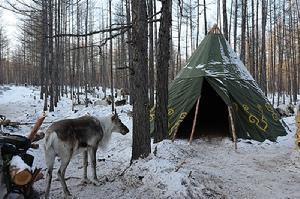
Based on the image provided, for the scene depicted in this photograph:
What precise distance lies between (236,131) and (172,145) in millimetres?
2967

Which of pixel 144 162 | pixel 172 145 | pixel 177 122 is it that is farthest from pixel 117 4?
pixel 144 162

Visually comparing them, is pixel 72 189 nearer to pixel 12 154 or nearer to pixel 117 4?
pixel 12 154

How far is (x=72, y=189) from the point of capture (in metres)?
5.98

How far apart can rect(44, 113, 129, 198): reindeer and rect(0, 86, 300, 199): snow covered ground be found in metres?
0.52

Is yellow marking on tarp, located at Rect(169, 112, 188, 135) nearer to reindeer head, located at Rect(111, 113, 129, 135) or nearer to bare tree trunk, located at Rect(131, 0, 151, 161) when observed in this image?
reindeer head, located at Rect(111, 113, 129, 135)

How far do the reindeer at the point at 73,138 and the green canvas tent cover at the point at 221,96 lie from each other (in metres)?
4.04

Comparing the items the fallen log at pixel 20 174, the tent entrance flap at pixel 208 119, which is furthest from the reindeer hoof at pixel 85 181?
the tent entrance flap at pixel 208 119

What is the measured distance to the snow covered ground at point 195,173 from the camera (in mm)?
5566

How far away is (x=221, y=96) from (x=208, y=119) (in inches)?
127

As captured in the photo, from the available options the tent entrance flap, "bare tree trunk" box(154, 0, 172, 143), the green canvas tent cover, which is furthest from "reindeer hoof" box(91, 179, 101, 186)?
the tent entrance flap

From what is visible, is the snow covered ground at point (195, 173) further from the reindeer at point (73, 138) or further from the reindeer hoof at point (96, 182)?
the reindeer at point (73, 138)

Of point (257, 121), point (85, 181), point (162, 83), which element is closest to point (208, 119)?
point (257, 121)

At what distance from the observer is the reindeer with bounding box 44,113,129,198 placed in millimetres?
5363

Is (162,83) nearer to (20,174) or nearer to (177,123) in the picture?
(177,123)
